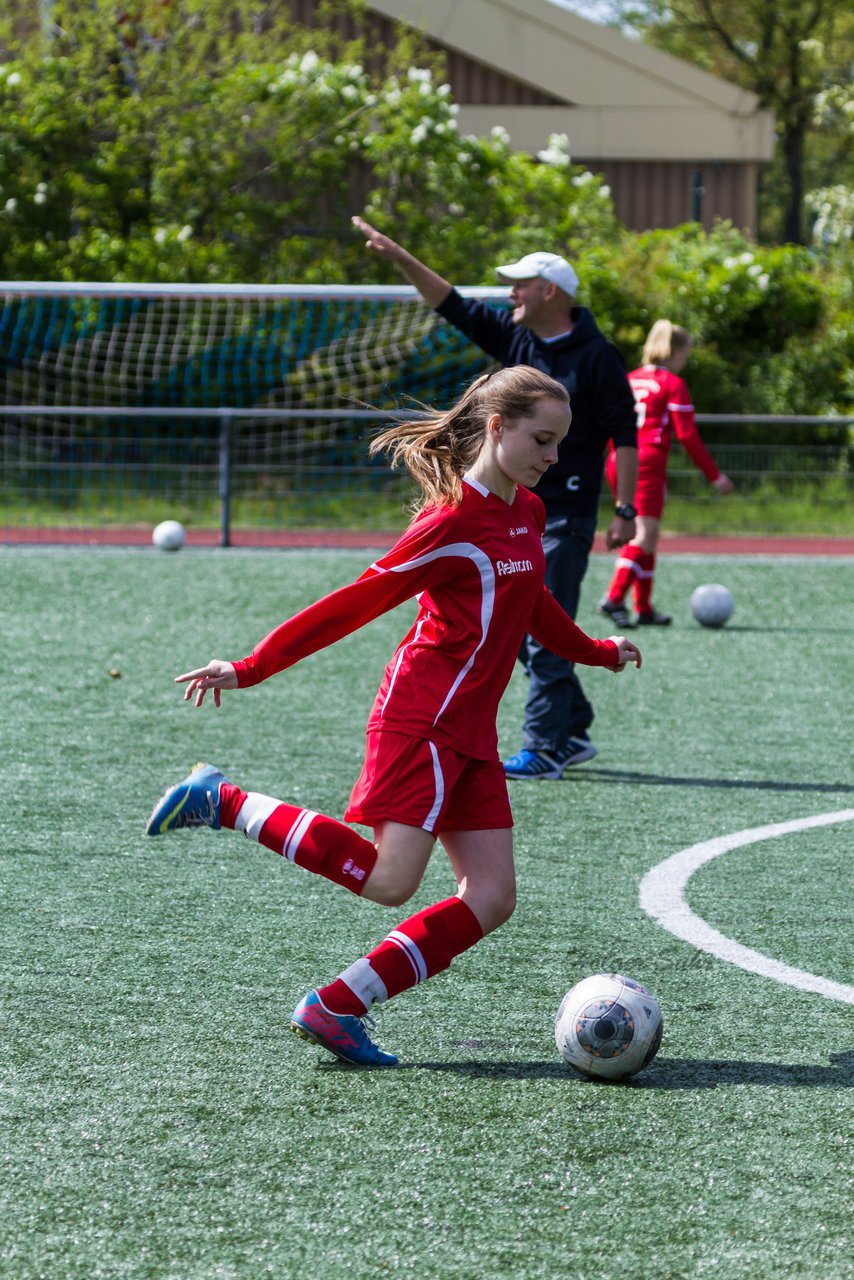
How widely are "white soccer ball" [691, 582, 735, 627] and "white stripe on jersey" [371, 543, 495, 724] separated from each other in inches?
312

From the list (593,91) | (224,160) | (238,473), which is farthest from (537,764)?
(593,91)

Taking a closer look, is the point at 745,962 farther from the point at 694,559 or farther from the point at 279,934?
the point at 694,559

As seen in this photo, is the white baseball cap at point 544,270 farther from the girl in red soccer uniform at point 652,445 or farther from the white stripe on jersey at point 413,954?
the girl in red soccer uniform at point 652,445

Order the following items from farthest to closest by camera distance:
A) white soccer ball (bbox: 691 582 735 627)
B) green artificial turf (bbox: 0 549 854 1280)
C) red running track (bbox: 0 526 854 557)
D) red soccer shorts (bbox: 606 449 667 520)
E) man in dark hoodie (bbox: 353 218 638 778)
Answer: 1. red running track (bbox: 0 526 854 557)
2. red soccer shorts (bbox: 606 449 667 520)
3. white soccer ball (bbox: 691 582 735 627)
4. man in dark hoodie (bbox: 353 218 638 778)
5. green artificial turf (bbox: 0 549 854 1280)

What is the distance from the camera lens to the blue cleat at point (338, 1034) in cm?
370

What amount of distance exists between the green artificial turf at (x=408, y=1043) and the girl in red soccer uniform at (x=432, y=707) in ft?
0.90

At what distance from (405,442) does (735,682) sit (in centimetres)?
591

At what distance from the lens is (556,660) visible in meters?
6.89

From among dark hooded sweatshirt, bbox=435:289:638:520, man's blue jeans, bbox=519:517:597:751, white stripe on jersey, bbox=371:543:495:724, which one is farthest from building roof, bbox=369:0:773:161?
white stripe on jersey, bbox=371:543:495:724

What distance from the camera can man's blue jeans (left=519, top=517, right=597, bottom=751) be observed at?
271 inches

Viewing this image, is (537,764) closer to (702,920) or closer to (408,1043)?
(702,920)

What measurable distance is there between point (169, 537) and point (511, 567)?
1173 cm

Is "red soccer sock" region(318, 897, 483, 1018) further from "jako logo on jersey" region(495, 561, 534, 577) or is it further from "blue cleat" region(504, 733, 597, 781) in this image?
"blue cleat" region(504, 733, 597, 781)

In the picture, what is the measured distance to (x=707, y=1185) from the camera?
3.11 m
